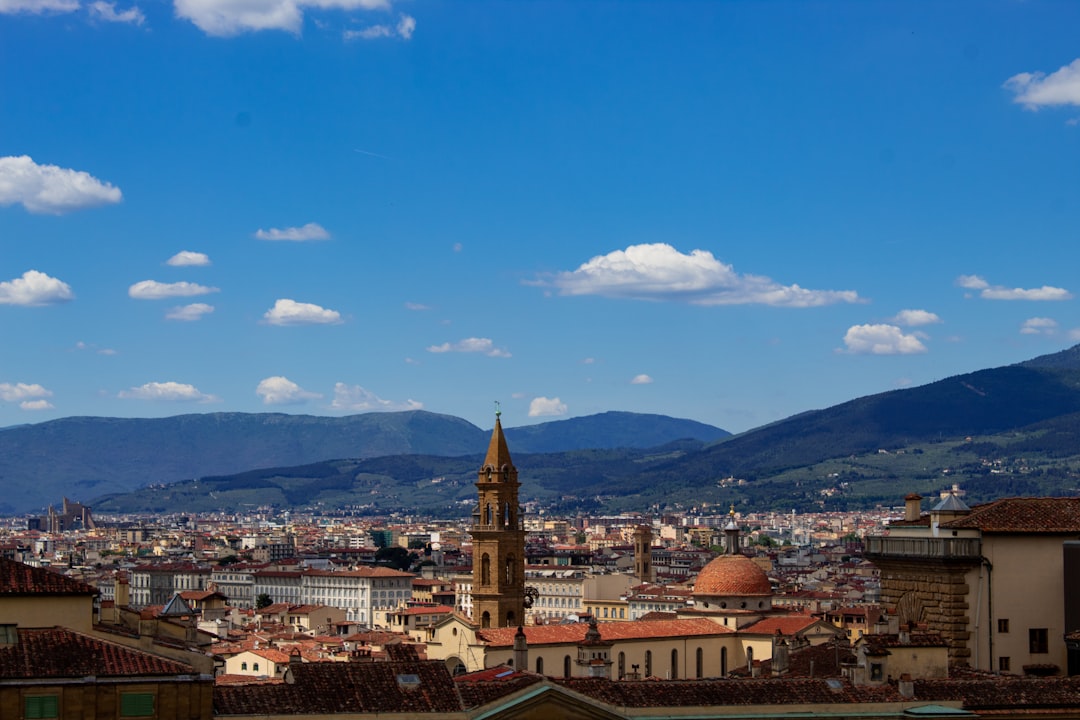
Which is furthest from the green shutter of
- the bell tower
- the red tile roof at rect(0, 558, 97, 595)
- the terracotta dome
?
the bell tower

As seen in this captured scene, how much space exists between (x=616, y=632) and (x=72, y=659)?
47067 mm

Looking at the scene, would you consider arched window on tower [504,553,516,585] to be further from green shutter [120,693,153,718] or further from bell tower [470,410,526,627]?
green shutter [120,693,153,718]

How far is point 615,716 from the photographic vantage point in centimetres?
3033

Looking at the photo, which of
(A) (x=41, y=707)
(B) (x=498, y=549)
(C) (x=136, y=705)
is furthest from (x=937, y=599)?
(B) (x=498, y=549)

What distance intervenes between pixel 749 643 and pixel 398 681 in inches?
1842

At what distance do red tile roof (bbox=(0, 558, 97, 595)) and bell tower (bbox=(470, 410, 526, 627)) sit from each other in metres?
54.8

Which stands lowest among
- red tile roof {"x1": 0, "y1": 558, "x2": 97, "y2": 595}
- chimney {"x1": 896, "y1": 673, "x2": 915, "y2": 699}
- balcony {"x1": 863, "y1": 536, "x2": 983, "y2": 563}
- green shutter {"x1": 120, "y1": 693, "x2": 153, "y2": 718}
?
chimney {"x1": 896, "y1": 673, "x2": 915, "y2": 699}

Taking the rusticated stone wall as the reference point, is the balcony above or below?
above

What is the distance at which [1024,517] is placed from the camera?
42812mm

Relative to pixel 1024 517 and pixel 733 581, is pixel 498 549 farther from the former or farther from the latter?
pixel 1024 517

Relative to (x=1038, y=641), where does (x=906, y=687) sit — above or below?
below

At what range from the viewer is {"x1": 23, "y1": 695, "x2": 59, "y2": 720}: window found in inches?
1088

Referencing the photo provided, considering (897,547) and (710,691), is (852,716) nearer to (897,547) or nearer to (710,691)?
(710,691)

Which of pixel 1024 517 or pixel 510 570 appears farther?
pixel 510 570
